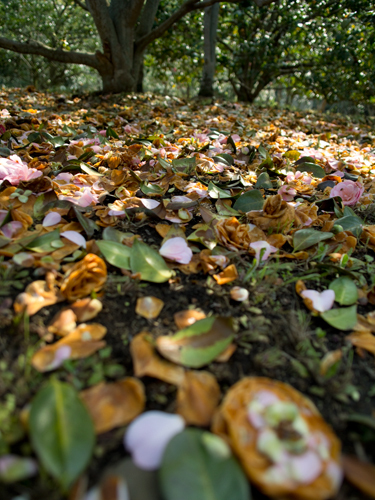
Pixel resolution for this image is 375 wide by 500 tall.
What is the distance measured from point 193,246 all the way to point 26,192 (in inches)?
25.7

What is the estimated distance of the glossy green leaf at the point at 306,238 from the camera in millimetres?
1181

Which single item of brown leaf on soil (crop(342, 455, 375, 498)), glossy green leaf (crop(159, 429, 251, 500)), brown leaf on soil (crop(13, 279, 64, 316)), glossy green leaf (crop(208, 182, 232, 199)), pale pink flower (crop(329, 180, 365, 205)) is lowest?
brown leaf on soil (crop(342, 455, 375, 498))

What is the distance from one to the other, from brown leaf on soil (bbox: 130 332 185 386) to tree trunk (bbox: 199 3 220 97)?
5.19m

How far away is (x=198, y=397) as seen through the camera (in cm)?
65

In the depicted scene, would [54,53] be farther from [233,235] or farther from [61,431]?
[61,431]

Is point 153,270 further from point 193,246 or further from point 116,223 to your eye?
point 116,223

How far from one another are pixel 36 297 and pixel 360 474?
0.76 m

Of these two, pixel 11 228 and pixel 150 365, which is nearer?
pixel 150 365

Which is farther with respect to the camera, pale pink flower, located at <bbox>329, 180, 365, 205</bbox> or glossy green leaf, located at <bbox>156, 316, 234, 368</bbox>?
pale pink flower, located at <bbox>329, 180, 365, 205</bbox>

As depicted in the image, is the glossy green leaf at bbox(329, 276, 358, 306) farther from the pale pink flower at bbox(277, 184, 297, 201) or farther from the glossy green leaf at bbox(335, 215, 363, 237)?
the pale pink flower at bbox(277, 184, 297, 201)

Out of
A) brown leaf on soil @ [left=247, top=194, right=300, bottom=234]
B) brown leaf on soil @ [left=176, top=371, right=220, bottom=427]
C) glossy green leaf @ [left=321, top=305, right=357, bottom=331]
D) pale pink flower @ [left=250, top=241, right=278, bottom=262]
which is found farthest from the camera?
brown leaf on soil @ [left=247, top=194, right=300, bottom=234]

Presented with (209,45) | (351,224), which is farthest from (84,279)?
(209,45)

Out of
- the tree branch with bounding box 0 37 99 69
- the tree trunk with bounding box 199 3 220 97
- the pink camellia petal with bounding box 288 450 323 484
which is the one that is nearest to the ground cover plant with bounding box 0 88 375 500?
the pink camellia petal with bounding box 288 450 323 484

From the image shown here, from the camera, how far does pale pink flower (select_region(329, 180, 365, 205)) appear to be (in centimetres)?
147
